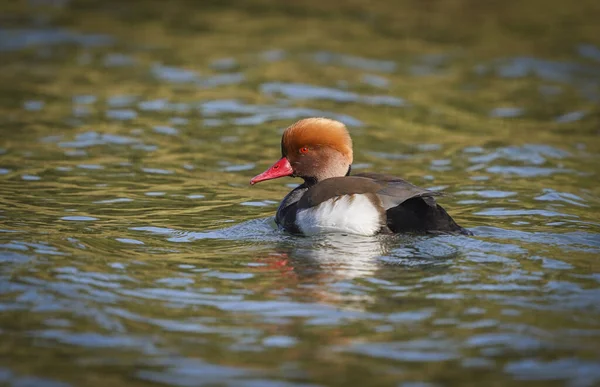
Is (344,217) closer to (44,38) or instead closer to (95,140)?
(95,140)

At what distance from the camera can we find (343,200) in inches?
289

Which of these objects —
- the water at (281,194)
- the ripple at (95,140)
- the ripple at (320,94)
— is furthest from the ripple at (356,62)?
the ripple at (95,140)

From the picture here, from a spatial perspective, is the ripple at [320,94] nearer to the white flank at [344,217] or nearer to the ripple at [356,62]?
the ripple at [356,62]

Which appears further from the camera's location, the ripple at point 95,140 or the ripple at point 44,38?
the ripple at point 44,38

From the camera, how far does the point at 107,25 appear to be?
1658cm

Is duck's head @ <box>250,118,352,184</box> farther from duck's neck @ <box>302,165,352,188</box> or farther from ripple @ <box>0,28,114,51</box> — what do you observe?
ripple @ <box>0,28,114,51</box>

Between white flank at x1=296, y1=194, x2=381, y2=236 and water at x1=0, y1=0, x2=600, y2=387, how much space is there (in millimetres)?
216

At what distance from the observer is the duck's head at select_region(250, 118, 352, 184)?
8.03 metres

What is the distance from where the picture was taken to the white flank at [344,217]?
7.24 meters

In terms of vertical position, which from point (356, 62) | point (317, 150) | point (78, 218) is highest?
point (356, 62)

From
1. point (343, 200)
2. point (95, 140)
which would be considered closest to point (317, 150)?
point (343, 200)

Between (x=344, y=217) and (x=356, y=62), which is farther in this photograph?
(x=356, y=62)

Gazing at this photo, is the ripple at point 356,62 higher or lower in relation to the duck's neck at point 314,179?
higher

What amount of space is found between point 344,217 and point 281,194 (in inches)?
96.0
